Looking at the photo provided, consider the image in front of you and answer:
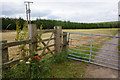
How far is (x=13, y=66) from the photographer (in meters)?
2.81

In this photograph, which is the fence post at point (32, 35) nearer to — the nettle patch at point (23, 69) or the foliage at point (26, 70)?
the nettle patch at point (23, 69)

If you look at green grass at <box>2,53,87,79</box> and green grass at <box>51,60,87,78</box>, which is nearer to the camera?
green grass at <box>2,53,87,79</box>

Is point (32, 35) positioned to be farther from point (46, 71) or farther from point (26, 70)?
point (46, 71)

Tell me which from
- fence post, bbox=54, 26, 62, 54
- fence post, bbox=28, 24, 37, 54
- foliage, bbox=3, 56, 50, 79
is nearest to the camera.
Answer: foliage, bbox=3, 56, 50, 79

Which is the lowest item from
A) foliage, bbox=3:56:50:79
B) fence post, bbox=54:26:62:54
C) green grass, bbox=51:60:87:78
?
green grass, bbox=51:60:87:78

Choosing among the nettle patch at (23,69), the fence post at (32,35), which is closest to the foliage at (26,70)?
the nettle patch at (23,69)

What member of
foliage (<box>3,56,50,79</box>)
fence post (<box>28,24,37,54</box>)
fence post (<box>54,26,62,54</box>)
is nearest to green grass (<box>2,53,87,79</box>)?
foliage (<box>3,56,50,79</box>)

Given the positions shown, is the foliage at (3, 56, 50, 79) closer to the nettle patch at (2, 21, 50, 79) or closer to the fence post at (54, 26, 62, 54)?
the nettle patch at (2, 21, 50, 79)

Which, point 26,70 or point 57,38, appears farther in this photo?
point 57,38

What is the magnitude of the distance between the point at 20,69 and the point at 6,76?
363 mm

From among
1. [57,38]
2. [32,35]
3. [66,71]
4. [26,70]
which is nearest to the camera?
[26,70]

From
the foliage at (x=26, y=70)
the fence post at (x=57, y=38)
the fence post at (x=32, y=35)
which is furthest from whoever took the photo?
the fence post at (x=57, y=38)

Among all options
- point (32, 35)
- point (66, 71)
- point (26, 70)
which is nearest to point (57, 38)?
point (32, 35)

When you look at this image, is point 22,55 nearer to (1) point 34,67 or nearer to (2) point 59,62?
(1) point 34,67
